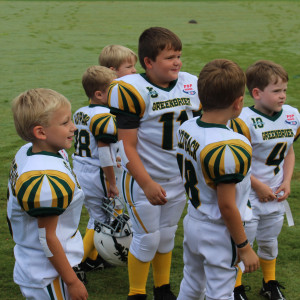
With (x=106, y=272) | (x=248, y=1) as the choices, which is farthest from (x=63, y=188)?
(x=248, y=1)

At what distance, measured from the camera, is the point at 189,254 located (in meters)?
2.99

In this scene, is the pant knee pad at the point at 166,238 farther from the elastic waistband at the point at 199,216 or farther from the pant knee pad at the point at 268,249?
the elastic waistband at the point at 199,216

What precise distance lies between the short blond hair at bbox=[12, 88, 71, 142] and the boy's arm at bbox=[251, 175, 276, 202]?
4.91ft

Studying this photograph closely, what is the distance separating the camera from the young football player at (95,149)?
3.95 meters

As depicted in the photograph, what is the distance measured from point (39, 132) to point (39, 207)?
0.38 meters

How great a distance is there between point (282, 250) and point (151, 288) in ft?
3.99

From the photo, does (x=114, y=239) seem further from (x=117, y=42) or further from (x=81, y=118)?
(x=117, y=42)

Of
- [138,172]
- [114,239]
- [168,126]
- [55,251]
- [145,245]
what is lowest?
[114,239]

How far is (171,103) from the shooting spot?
3387 mm

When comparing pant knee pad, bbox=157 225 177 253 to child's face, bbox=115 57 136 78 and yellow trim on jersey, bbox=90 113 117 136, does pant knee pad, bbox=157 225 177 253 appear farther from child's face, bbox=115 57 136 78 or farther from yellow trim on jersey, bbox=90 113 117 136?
child's face, bbox=115 57 136 78

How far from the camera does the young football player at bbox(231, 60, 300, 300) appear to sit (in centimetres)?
350

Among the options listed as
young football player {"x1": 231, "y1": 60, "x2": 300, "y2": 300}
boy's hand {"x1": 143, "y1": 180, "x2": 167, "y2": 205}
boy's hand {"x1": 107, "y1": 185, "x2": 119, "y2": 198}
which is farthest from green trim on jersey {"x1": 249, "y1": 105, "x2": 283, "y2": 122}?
boy's hand {"x1": 107, "y1": 185, "x2": 119, "y2": 198}

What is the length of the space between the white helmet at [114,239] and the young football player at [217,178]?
1.04 meters

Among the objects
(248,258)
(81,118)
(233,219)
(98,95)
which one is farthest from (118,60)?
(248,258)
